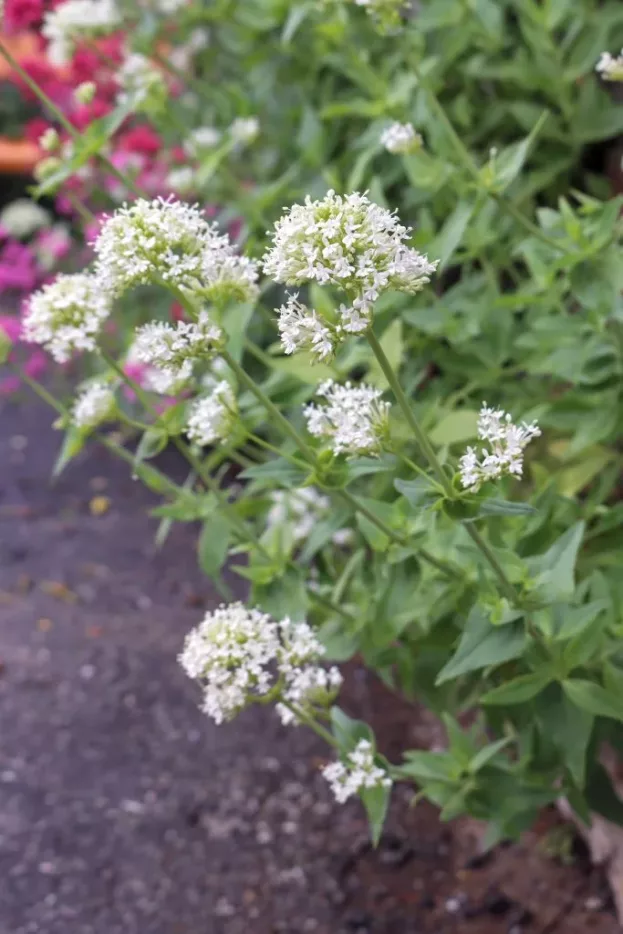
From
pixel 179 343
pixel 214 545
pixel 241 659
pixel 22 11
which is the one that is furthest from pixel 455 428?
pixel 22 11

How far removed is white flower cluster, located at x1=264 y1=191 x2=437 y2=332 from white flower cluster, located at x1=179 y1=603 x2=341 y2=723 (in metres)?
0.48

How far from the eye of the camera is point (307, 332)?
0.90 meters

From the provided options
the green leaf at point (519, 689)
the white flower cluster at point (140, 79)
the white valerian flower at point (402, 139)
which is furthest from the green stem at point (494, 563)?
the white flower cluster at point (140, 79)

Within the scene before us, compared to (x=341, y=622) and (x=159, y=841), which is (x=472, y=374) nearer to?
(x=341, y=622)

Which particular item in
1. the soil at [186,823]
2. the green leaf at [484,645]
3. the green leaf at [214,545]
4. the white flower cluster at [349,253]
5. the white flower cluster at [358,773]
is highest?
the white flower cluster at [349,253]

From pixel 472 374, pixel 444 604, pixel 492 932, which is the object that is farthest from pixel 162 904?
pixel 472 374

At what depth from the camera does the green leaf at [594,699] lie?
125 cm

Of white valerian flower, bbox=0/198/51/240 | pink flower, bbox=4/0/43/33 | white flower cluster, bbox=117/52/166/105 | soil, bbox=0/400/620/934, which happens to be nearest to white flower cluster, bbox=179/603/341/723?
soil, bbox=0/400/620/934

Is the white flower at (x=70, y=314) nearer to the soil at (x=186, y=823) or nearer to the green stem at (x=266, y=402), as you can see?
the green stem at (x=266, y=402)

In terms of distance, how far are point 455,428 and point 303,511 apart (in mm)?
528

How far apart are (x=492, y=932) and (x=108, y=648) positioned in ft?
3.86

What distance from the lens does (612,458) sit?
1775 millimetres

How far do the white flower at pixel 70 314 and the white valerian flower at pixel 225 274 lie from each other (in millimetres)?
233

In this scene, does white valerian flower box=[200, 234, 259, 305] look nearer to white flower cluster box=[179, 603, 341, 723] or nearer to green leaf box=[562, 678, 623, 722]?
white flower cluster box=[179, 603, 341, 723]
